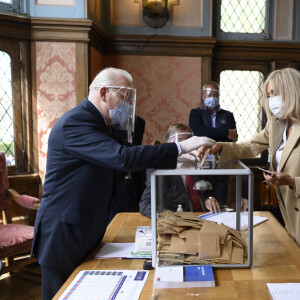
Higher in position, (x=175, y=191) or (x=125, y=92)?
(x=125, y=92)

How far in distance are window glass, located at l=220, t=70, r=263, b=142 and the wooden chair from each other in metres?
3.14

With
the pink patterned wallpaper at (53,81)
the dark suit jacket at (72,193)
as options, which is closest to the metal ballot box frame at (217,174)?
the dark suit jacket at (72,193)

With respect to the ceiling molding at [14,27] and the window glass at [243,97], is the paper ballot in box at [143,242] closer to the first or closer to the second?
the ceiling molding at [14,27]

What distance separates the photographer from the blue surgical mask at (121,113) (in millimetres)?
1682

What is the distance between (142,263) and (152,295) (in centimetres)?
28

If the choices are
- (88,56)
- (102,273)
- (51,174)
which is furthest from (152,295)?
(88,56)

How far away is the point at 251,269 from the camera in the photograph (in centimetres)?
143

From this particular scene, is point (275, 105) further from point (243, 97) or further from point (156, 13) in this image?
point (243, 97)

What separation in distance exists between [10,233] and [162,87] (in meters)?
2.83

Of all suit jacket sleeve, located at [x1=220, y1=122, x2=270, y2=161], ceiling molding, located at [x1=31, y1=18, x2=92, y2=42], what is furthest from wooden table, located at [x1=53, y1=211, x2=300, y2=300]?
ceiling molding, located at [x1=31, y1=18, x2=92, y2=42]

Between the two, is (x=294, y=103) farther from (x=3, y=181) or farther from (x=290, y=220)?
(x=3, y=181)

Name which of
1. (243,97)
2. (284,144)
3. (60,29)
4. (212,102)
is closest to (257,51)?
(243,97)

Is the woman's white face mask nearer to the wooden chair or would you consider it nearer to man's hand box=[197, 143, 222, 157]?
man's hand box=[197, 143, 222, 157]

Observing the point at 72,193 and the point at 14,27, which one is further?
the point at 14,27
